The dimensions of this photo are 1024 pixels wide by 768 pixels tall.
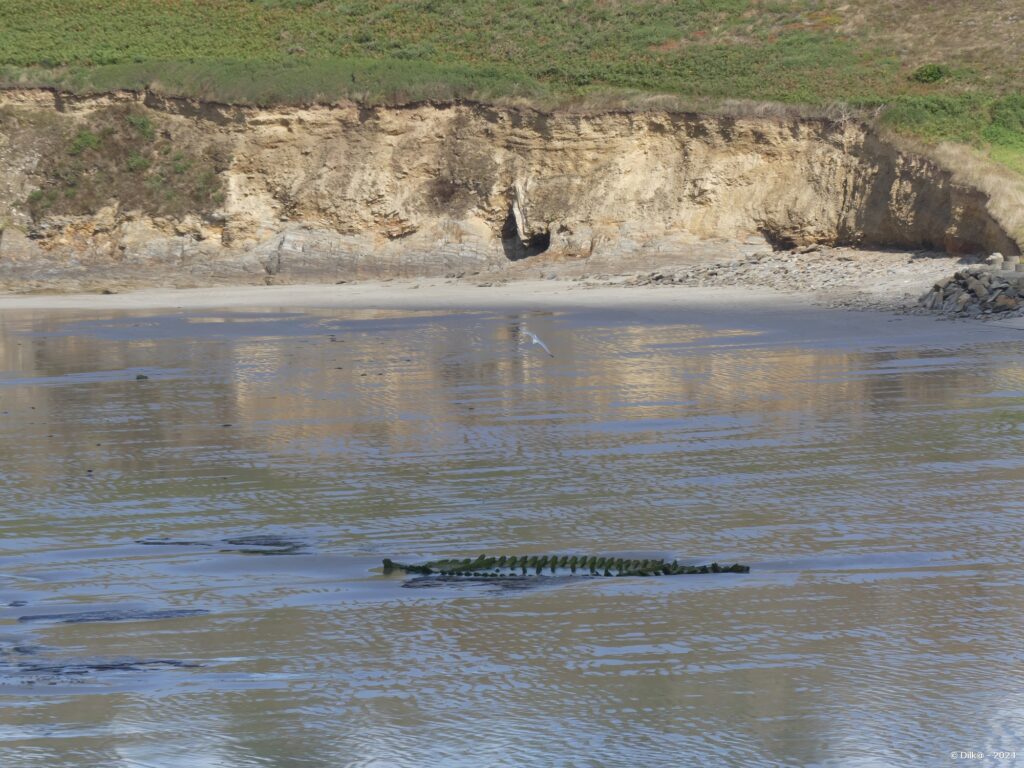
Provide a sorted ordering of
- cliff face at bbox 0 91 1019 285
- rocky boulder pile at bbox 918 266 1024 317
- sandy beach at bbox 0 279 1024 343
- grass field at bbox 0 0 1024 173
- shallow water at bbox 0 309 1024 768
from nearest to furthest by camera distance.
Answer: shallow water at bbox 0 309 1024 768 → sandy beach at bbox 0 279 1024 343 → rocky boulder pile at bbox 918 266 1024 317 → cliff face at bbox 0 91 1019 285 → grass field at bbox 0 0 1024 173

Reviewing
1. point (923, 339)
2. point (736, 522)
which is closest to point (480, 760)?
point (736, 522)

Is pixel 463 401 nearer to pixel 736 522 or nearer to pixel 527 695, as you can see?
pixel 736 522

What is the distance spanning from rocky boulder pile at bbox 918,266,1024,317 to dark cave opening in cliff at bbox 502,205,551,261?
13.6 meters

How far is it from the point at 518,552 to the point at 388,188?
26.1 m

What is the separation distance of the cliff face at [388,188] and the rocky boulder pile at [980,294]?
34.1 ft

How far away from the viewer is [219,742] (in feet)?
13.0

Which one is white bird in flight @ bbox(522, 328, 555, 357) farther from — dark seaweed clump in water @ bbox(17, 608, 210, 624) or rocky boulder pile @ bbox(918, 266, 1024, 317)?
dark seaweed clump in water @ bbox(17, 608, 210, 624)

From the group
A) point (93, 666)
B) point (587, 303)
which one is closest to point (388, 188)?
point (587, 303)

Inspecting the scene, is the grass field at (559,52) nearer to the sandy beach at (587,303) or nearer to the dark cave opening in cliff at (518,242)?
the dark cave opening in cliff at (518,242)

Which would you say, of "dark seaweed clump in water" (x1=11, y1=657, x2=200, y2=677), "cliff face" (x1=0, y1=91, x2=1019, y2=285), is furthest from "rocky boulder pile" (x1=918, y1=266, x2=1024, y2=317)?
A: "dark seaweed clump in water" (x1=11, y1=657, x2=200, y2=677)

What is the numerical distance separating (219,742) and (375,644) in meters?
1.01

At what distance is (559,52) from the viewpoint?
34.9m

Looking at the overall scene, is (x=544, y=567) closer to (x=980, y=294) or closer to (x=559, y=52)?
(x=980, y=294)

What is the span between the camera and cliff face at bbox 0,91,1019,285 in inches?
1169
